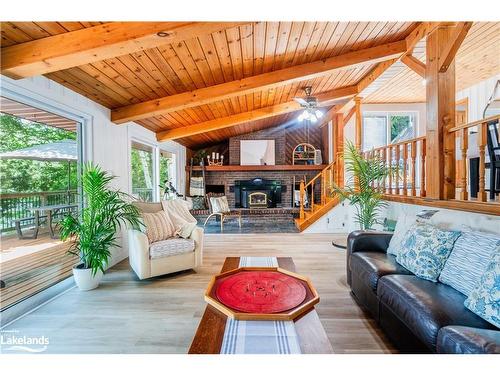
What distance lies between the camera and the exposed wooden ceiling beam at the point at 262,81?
11.8 feet

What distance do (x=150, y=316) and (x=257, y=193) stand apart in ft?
19.2

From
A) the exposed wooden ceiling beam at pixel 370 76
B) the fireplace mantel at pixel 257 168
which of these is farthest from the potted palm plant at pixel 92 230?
the fireplace mantel at pixel 257 168

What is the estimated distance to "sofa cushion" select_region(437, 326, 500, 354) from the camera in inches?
42.5

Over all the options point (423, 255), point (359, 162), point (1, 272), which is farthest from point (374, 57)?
point (1, 272)

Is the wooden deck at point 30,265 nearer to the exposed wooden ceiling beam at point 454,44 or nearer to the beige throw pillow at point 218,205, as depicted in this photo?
the beige throw pillow at point 218,205

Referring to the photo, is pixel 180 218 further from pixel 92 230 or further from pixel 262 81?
pixel 262 81

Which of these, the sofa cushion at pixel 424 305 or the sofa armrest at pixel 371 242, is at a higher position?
the sofa armrest at pixel 371 242

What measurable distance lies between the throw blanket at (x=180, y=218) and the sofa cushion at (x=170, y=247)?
0.15 metres

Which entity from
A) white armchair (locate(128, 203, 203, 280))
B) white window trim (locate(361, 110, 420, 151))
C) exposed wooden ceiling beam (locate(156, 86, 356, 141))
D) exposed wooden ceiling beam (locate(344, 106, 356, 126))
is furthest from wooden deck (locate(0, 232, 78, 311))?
white window trim (locate(361, 110, 420, 151))

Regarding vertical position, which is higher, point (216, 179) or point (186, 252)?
point (216, 179)

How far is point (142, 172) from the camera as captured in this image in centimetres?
497

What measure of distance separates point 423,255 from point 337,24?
97.7 inches

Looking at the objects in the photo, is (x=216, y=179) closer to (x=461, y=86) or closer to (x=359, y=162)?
(x=359, y=162)
